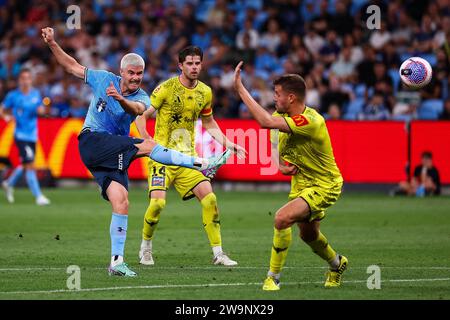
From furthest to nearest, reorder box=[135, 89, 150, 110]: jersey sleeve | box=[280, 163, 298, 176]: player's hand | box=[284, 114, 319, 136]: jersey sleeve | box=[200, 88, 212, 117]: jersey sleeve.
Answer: box=[200, 88, 212, 117]: jersey sleeve
box=[135, 89, 150, 110]: jersey sleeve
box=[280, 163, 298, 176]: player's hand
box=[284, 114, 319, 136]: jersey sleeve

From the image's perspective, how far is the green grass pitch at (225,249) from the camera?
10086 mm

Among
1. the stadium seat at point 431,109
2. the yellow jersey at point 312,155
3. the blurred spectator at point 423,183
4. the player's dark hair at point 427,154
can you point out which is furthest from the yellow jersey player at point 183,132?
the stadium seat at point 431,109

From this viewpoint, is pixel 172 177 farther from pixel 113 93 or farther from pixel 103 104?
pixel 113 93

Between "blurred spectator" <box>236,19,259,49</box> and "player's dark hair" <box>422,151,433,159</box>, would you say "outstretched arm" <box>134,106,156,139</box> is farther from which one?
"blurred spectator" <box>236,19,259,49</box>

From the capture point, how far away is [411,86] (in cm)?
1237

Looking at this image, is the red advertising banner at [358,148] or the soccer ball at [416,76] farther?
the red advertising banner at [358,148]

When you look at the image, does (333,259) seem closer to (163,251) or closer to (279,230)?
(279,230)

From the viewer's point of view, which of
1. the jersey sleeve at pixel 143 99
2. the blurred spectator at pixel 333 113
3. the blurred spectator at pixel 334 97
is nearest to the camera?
the jersey sleeve at pixel 143 99

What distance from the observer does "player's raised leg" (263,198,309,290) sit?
10.0 metres

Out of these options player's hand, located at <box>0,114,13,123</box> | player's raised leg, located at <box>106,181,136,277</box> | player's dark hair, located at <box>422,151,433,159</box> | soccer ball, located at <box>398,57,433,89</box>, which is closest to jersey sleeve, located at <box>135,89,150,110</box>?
player's raised leg, located at <box>106,181,136,277</box>

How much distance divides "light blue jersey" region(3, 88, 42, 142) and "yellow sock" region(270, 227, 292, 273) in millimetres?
12836

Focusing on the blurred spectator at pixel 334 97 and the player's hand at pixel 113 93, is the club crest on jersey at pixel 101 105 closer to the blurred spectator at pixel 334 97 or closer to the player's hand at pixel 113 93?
the player's hand at pixel 113 93
